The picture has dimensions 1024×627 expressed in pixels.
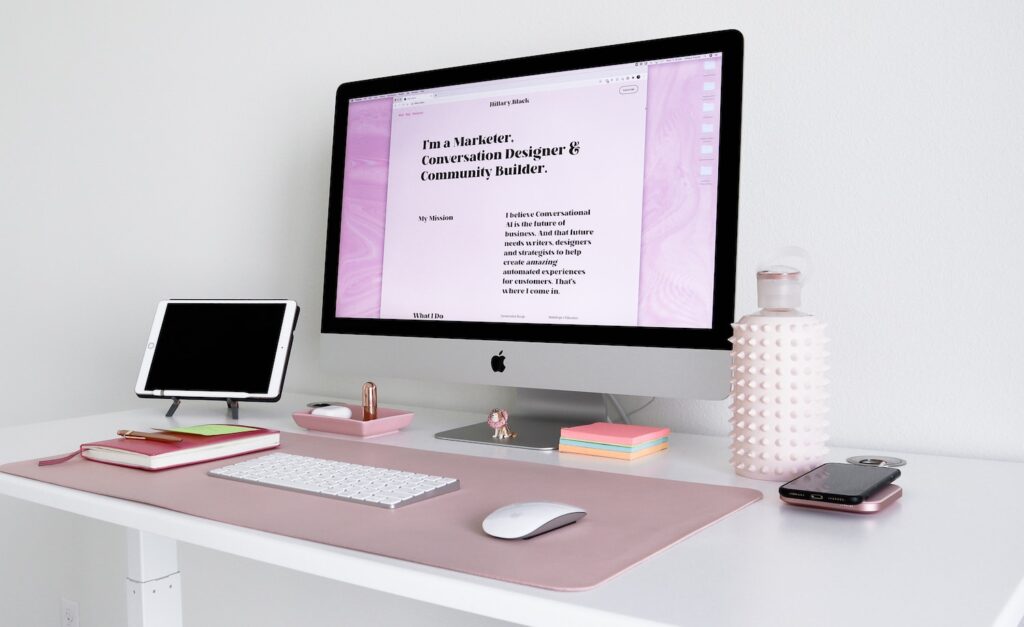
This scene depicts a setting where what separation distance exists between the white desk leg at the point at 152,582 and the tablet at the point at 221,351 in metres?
0.24

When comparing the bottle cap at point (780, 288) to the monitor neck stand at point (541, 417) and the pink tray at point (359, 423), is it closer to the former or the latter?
the monitor neck stand at point (541, 417)

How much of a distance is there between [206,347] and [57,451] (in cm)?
33

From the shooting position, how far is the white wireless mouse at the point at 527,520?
61 centimetres

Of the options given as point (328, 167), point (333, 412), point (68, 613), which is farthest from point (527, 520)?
point (68, 613)

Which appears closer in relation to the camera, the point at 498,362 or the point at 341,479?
the point at 341,479

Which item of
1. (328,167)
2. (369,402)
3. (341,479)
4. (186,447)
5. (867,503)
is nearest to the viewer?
(867,503)

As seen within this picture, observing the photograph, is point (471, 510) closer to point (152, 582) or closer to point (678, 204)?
point (678, 204)

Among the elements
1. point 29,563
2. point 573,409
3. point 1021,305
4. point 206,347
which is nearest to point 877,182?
point 1021,305

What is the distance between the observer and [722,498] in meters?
0.74

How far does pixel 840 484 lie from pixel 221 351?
940mm

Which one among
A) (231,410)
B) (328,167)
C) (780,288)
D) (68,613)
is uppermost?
(328,167)

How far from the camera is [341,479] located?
80 cm

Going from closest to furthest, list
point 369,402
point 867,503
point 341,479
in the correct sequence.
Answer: point 867,503, point 341,479, point 369,402

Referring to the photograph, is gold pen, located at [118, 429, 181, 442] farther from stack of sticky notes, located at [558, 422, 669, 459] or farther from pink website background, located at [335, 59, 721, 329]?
pink website background, located at [335, 59, 721, 329]
